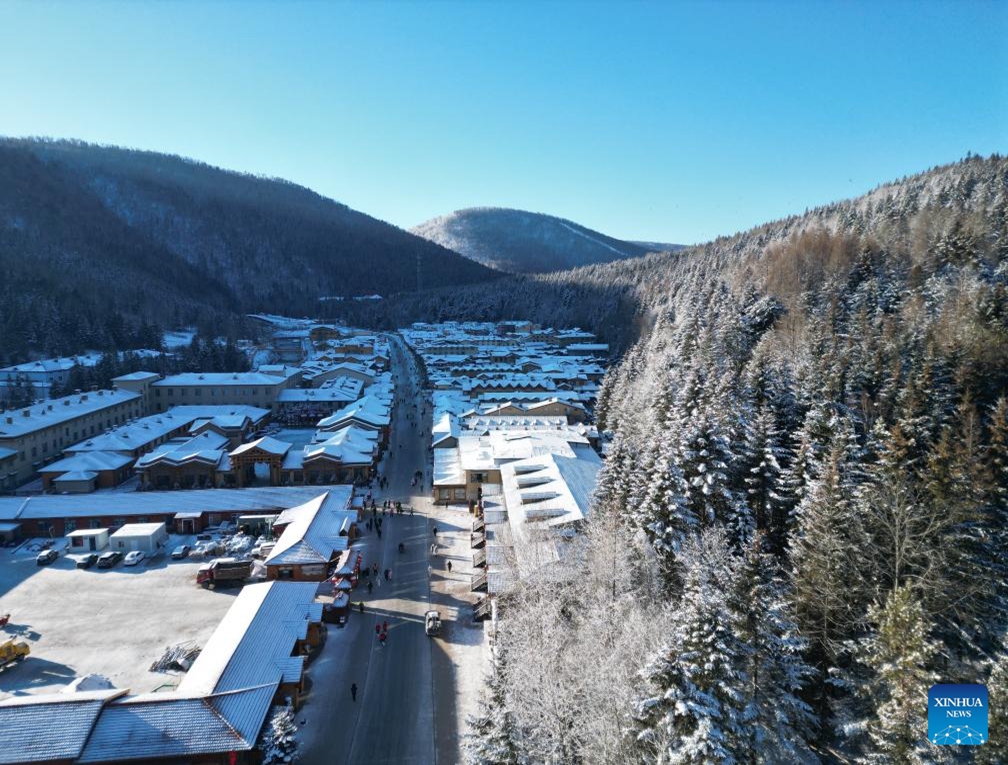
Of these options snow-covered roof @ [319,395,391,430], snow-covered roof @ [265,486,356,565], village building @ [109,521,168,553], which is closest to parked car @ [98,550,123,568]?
village building @ [109,521,168,553]

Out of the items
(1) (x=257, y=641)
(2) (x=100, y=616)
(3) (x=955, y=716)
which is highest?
(3) (x=955, y=716)

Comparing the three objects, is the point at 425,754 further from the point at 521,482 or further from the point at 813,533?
the point at 521,482

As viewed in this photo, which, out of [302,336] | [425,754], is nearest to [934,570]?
[425,754]

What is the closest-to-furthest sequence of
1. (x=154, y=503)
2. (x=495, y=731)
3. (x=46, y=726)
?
1. (x=495, y=731)
2. (x=46, y=726)
3. (x=154, y=503)

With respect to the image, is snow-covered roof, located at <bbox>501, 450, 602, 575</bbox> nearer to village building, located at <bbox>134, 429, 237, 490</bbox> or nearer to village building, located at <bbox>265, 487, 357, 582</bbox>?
village building, located at <bbox>265, 487, 357, 582</bbox>

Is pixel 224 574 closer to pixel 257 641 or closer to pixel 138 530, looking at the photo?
pixel 138 530

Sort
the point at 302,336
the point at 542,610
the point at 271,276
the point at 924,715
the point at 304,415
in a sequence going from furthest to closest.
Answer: the point at 271,276, the point at 302,336, the point at 304,415, the point at 542,610, the point at 924,715

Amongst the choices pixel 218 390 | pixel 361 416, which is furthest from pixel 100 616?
pixel 218 390
